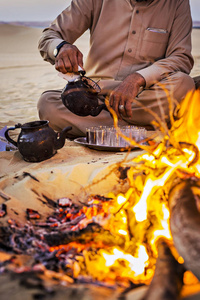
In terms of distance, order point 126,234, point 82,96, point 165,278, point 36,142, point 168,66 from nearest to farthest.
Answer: point 165,278 < point 126,234 < point 36,142 < point 82,96 < point 168,66

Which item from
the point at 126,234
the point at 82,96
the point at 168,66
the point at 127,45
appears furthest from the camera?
the point at 127,45

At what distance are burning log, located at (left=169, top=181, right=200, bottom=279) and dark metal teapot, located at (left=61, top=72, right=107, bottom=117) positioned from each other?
1186mm

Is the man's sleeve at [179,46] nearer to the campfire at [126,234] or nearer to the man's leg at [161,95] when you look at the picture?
the man's leg at [161,95]

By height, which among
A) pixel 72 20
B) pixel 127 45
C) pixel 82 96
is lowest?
pixel 82 96

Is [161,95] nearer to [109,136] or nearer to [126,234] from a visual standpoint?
[109,136]

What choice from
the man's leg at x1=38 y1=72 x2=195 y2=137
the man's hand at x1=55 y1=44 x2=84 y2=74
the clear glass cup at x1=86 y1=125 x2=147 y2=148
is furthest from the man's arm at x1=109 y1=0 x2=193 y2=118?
the man's hand at x1=55 y1=44 x2=84 y2=74

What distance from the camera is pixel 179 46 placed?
3141mm

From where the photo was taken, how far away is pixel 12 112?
4707 millimetres

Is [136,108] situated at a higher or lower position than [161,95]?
lower

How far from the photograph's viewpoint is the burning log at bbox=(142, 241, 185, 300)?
3.14 ft

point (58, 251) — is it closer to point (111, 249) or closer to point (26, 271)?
point (111, 249)

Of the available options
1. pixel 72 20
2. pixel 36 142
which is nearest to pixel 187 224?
pixel 36 142

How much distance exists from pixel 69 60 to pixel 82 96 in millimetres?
326

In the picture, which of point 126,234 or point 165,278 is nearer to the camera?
point 165,278
